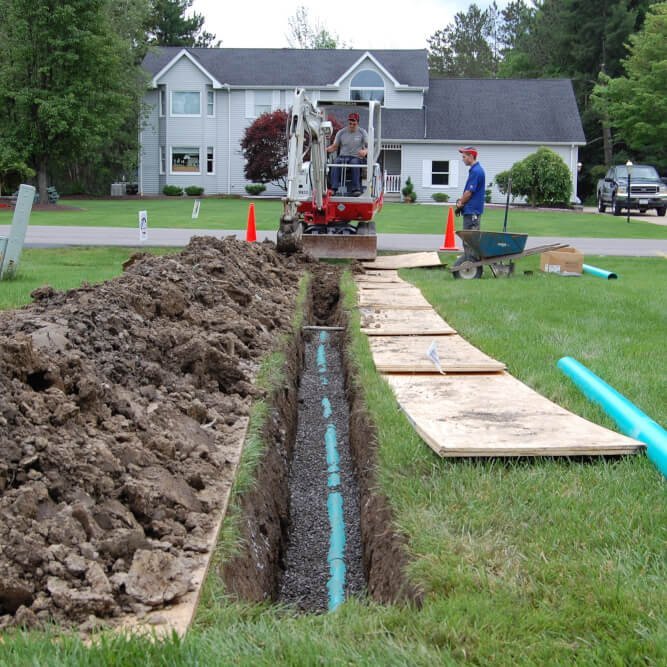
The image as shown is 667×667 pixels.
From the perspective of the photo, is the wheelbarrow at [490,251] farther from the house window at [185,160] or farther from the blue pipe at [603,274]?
the house window at [185,160]

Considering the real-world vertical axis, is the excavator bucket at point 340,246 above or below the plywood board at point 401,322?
above

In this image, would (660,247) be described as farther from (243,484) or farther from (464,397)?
(243,484)

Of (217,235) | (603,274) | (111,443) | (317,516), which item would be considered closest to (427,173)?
(217,235)

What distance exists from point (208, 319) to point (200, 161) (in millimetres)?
40808

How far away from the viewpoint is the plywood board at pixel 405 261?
611 inches

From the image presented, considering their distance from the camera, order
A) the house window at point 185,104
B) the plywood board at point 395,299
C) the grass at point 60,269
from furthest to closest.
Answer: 1. the house window at point 185,104
2. the plywood board at point 395,299
3. the grass at point 60,269

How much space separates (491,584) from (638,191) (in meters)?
33.8

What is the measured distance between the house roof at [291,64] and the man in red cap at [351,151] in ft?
99.5

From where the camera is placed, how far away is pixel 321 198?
52.9 feet

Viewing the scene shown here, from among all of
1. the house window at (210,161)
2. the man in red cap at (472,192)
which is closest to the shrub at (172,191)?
the house window at (210,161)

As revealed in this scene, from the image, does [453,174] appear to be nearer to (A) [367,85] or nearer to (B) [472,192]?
(A) [367,85]

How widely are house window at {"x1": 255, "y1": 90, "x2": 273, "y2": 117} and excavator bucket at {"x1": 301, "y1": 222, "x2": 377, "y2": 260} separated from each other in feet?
107

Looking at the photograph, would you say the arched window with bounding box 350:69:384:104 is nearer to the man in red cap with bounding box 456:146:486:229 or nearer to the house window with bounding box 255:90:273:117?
the house window with bounding box 255:90:273:117

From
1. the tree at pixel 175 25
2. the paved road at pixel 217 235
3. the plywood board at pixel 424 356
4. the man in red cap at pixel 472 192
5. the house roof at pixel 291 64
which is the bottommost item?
the plywood board at pixel 424 356
